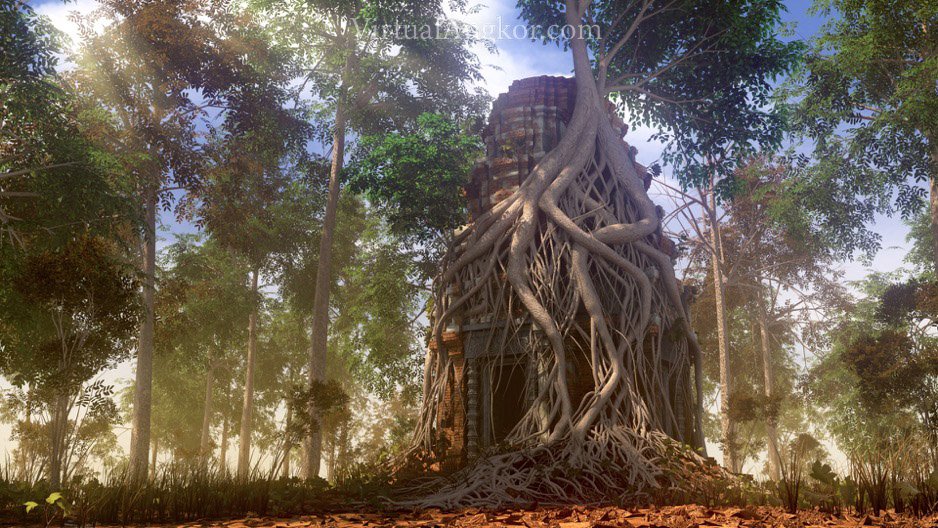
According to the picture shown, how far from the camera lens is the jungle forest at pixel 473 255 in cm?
911

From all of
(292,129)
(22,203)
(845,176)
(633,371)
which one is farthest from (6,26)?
(845,176)

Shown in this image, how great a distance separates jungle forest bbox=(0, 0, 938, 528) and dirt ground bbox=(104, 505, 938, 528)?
73 mm

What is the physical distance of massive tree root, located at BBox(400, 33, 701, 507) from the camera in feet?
32.3

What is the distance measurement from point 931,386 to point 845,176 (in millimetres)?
6206

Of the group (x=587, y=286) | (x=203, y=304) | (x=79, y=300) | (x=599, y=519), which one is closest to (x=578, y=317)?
(x=587, y=286)

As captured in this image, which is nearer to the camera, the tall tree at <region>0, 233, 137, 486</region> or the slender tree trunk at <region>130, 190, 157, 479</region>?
the tall tree at <region>0, 233, 137, 486</region>

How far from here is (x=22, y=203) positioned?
15984mm

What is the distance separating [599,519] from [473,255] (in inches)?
258

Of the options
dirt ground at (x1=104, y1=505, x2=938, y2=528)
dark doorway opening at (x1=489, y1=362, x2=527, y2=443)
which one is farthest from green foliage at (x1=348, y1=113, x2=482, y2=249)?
dirt ground at (x1=104, y1=505, x2=938, y2=528)

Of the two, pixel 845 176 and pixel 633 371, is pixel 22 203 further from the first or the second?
pixel 845 176

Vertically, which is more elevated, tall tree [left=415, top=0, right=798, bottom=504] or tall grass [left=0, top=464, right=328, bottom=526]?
tall tree [left=415, top=0, right=798, bottom=504]

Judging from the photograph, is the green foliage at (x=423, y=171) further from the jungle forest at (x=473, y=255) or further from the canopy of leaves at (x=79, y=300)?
the canopy of leaves at (x=79, y=300)

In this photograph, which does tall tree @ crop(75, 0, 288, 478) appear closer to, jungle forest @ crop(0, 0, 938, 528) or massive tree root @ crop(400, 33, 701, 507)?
jungle forest @ crop(0, 0, 938, 528)

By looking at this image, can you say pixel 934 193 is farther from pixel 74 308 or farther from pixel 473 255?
pixel 74 308
